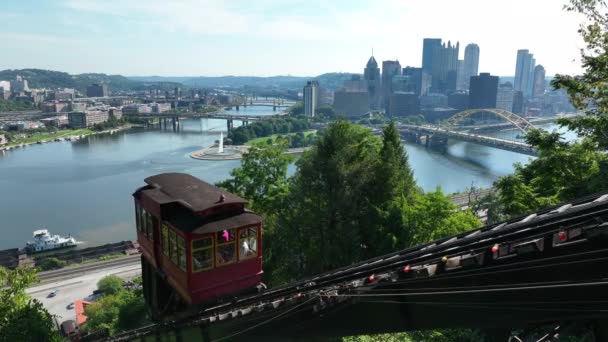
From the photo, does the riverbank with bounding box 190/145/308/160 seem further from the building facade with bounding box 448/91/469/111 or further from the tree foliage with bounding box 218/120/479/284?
the building facade with bounding box 448/91/469/111

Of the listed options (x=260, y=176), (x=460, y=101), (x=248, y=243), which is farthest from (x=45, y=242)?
(x=460, y=101)

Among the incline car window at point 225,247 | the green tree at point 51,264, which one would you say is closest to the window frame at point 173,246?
the incline car window at point 225,247

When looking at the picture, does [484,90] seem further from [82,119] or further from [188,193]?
[188,193]

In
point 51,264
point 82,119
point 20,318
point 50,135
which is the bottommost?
point 51,264

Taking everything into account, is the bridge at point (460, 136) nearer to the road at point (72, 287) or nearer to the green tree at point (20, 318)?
the road at point (72, 287)

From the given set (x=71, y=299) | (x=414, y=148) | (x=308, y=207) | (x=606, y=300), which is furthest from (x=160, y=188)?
(x=414, y=148)

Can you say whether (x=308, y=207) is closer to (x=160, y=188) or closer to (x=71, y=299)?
(x=160, y=188)
